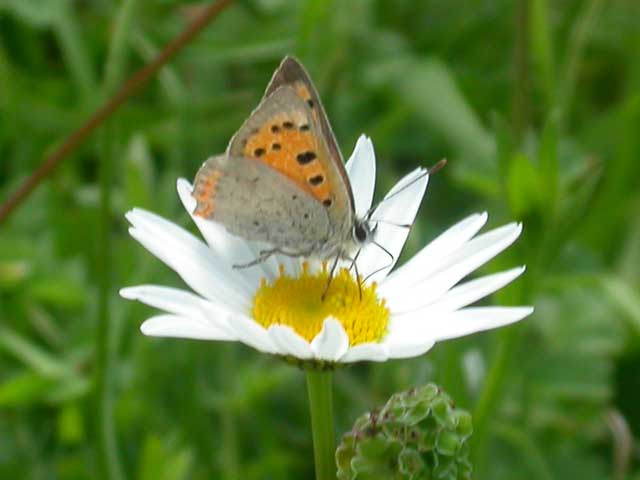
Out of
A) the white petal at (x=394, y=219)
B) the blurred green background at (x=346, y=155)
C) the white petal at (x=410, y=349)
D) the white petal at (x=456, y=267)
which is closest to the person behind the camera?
the white petal at (x=410, y=349)

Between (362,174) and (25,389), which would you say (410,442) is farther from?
(25,389)

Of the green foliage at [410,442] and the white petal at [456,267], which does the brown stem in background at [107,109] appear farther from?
the green foliage at [410,442]

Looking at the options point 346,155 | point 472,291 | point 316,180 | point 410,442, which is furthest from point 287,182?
point 346,155

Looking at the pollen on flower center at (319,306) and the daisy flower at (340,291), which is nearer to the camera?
the daisy flower at (340,291)

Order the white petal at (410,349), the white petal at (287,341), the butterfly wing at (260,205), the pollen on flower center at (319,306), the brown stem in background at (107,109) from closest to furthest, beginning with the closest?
the white petal at (410,349) < the white petal at (287,341) < the pollen on flower center at (319,306) < the butterfly wing at (260,205) < the brown stem in background at (107,109)

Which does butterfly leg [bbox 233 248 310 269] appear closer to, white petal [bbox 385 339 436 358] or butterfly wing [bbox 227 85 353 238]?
butterfly wing [bbox 227 85 353 238]

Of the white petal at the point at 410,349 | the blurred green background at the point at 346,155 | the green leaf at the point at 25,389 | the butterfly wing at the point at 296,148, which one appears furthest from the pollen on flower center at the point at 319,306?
the green leaf at the point at 25,389

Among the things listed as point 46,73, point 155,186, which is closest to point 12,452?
point 155,186

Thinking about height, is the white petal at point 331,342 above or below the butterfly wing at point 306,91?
below
